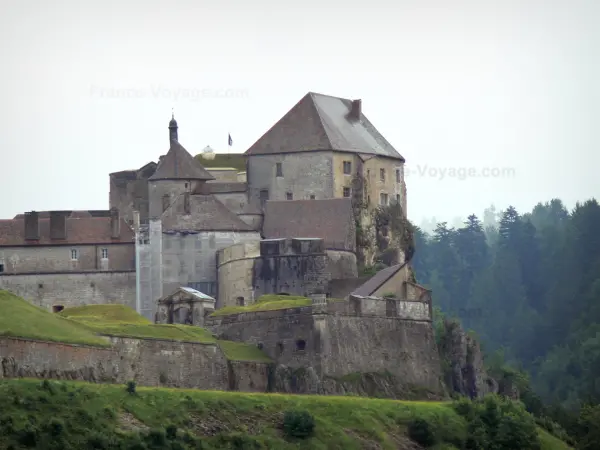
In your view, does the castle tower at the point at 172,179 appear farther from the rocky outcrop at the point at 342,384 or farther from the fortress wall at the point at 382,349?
the rocky outcrop at the point at 342,384

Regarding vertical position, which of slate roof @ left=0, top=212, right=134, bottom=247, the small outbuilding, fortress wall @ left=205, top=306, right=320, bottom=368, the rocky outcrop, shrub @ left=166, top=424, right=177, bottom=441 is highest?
slate roof @ left=0, top=212, right=134, bottom=247

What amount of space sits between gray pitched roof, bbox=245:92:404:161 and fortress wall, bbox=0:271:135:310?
14.0 metres

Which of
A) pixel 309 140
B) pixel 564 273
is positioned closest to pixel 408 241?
pixel 309 140

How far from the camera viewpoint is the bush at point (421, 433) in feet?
332

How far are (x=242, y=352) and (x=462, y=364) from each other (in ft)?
47.1

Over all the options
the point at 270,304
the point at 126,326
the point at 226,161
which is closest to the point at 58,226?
the point at 270,304

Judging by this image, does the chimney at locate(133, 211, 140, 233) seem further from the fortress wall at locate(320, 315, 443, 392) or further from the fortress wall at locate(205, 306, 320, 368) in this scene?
the fortress wall at locate(320, 315, 443, 392)

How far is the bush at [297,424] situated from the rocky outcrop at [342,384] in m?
11.8

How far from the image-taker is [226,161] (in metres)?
141

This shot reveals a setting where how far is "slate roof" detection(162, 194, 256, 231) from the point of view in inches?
4902

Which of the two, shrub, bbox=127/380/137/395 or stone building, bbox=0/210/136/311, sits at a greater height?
stone building, bbox=0/210/136/311

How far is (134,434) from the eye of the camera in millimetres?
88500

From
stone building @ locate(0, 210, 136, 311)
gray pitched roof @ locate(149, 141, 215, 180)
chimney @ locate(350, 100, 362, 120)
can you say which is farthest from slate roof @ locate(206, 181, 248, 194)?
chimney @ locate(350, 100, 362, 120)

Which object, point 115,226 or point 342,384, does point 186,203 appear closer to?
point 115,226
